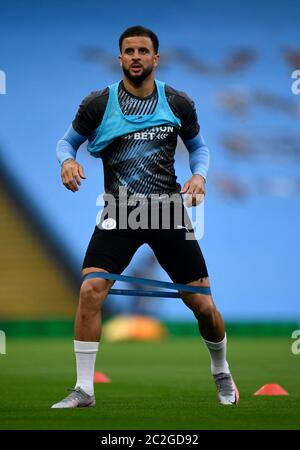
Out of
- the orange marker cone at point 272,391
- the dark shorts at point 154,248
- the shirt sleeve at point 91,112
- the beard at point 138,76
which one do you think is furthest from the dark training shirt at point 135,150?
the orange marker cone at point 272,391

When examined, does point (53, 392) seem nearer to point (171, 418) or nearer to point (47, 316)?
point (171, 418)

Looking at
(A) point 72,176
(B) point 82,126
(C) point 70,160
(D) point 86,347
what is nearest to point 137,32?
(B) point 82,126

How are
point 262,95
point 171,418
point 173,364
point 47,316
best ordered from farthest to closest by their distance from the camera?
point 47,316, point 262,95, point 173,364, point 171,418

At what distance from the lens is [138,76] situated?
7.59m

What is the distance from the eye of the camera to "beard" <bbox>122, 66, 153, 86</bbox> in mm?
7582

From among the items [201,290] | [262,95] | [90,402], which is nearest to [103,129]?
[201,290]

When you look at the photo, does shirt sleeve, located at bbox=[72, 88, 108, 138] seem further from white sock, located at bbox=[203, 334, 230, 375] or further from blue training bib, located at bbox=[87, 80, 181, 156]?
white sock, located at bbox=[203, 334, 230, 375]

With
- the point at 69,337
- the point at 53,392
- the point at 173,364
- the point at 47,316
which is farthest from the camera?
the point at 47,316

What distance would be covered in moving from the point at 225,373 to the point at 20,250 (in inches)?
756

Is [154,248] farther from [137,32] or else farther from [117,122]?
[137,32]

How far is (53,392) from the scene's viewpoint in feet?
30.3

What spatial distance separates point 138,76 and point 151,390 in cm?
299

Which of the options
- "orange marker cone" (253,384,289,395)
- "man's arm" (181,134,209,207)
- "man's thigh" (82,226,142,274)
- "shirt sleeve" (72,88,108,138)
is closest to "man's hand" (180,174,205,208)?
"man's arm" (181,134,209,207)

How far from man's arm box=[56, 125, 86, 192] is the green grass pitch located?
137cm
